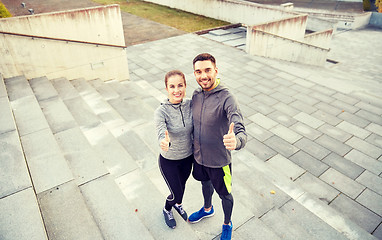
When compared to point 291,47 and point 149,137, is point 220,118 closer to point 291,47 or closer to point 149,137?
point 149,137

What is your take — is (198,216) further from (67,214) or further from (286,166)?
(286,166)

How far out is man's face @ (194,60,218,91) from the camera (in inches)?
96.4

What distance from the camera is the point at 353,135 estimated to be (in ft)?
19.1

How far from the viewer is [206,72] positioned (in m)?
2.47

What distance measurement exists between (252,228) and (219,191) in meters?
0.90

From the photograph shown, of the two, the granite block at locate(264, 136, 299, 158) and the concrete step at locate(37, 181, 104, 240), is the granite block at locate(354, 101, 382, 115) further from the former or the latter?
the concrete step at locate(37, 181, 104, 240)

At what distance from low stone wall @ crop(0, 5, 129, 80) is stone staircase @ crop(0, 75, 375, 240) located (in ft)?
3.32

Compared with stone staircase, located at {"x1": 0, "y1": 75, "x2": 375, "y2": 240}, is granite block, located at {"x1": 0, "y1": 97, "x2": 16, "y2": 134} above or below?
above

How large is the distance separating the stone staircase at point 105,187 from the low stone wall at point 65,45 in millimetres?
1011

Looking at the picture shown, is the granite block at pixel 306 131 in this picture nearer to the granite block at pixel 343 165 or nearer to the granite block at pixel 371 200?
the granite block at pixel 343 165

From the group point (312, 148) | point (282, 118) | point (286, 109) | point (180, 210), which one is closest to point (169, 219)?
point (180, 210)

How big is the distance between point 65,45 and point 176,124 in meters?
5.34

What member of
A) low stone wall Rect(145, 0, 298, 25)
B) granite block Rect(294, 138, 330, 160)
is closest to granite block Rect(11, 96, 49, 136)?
granite block Rect(294, 138, 330, 160)

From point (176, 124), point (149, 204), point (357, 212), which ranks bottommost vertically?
point (357, 212)
